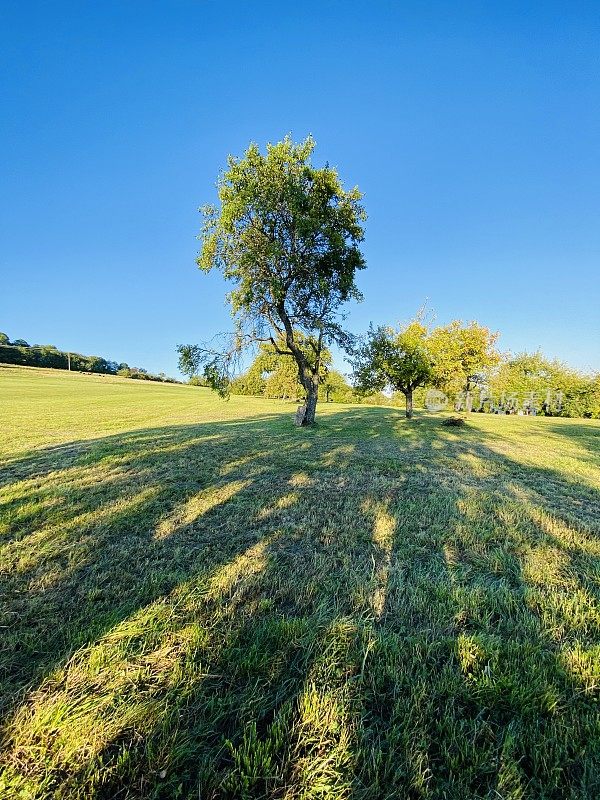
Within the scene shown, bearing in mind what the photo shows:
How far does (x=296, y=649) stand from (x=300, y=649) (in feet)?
0.09

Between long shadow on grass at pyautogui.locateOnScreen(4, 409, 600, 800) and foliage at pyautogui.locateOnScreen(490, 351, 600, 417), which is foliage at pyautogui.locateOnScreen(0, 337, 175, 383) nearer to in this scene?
foliage at pyautogui.locateOnScreen(490, 351, 600, 417)

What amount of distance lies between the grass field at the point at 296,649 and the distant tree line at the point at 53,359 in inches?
3891

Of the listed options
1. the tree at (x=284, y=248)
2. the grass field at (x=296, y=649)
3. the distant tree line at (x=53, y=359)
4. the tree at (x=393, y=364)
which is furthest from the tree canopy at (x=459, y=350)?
the distant tree line at (x=53, y=359)

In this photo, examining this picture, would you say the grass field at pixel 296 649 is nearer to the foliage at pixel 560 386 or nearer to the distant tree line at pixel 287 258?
the distant tree line at pixel 287 258

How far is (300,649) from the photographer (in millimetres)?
2246

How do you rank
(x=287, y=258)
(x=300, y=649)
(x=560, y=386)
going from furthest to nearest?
(x=560, y=386) → (x=287, y=258) → (x=300, y=649)

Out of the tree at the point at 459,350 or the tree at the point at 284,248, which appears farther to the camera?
the tree at the point at 459,350

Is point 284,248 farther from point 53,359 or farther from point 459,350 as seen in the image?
point 53,359

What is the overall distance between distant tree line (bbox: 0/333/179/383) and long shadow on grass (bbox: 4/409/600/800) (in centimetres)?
9893

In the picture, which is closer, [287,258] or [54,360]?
[287,258]

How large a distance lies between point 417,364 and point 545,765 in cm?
2019

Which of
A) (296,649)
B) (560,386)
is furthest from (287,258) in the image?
(560,386)

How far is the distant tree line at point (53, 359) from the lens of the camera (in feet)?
263

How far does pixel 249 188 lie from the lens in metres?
13.0
